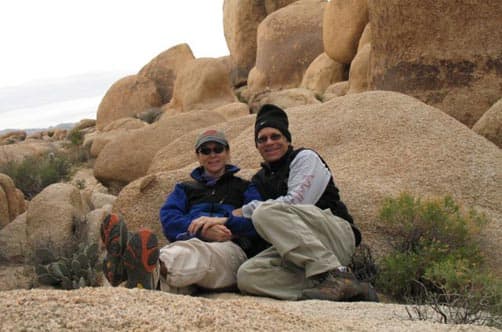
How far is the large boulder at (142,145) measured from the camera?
34.8 feet

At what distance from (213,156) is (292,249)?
3.61 feet

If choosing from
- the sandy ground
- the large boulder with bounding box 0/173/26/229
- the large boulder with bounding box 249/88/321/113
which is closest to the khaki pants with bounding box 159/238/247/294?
the sandy ground

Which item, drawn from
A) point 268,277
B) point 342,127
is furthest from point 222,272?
point 342,127

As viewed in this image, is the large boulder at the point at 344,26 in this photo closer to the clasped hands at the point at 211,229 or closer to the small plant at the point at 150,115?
the small plant at the point at 150,115

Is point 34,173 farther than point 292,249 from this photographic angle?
Yes

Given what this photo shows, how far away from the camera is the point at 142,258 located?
4.16m

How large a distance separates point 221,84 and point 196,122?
26.6ft

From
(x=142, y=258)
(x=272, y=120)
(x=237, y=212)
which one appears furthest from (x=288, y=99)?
(x=142, y=258)

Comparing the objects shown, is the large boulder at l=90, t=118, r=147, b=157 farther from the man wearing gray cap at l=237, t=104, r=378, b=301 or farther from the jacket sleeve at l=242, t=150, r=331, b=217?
the jacket sleeve at l=242, t=150, r=331, b=217

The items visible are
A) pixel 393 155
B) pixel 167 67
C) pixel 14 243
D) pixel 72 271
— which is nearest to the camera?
pixel 72 271

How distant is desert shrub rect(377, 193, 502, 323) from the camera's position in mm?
4957

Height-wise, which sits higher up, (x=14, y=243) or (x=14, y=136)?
(x=14, y=243)

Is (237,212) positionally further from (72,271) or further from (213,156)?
(72,271)

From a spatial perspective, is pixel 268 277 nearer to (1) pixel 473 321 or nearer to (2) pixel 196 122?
(1) pixel 473 321
